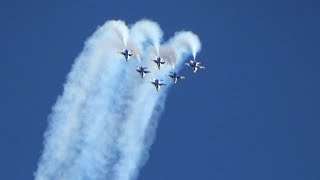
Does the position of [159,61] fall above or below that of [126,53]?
below

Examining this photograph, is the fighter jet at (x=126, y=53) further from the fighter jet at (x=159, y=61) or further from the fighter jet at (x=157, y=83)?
the fighter jet at (x=157, y=83)

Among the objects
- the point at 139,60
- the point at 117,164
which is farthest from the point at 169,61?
the point at 117,164

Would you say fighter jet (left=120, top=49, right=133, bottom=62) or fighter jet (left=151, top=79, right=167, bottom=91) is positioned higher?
fighter jet (left=120, top=49, right=133, bottom=62)

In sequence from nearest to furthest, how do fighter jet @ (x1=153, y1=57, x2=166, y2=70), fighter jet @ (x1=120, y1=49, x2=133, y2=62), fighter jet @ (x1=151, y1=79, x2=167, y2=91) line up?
1. fighter jet @ (x1=120, y1=49, x2=133, y2=62)
2. fighter jet @ (x1=153, y1=57, x2=166, y2=70)
3. fighter jet @ (x1=151, y1=79, x2=167, y2=91)

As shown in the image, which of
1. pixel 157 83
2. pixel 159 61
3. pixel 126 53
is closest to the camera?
pixel 126 53

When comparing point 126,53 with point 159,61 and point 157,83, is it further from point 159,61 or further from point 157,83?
point 157,83

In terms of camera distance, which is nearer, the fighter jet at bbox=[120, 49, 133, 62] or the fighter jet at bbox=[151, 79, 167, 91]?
the fighter jet at bbox=[120, 49, 133, 62]

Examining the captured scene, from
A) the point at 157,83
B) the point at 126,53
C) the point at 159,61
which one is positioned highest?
the point at 126,53

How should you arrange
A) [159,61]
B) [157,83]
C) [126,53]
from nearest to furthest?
[126,53]
[159,61]
[157,83]

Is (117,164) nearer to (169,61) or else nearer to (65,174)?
(65,174)

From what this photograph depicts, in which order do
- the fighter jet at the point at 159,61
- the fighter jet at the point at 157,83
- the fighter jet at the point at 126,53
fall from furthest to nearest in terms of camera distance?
1. the fighter jet at the point at 157,83
2. the fighter jet at the point at 159,61
3. the fighter jet at the point at 126,53

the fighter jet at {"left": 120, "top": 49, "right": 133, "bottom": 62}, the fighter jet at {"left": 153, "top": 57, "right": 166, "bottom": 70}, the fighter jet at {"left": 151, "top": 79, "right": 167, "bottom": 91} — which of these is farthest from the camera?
the fighter jet at {"left": 151, "top": 79, "right": 167, "bottom": 91}

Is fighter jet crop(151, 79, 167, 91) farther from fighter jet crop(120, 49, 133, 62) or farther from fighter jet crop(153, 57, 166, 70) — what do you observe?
fighter jet crop(120, 49, 133, 62)

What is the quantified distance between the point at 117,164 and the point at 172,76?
16.8 m
